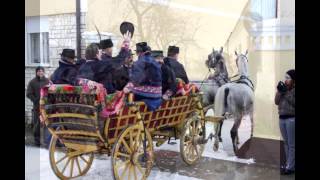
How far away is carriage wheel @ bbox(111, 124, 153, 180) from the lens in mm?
3488

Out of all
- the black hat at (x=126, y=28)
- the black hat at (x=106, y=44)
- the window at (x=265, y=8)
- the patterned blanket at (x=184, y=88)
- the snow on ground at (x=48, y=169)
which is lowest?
the snow on ground at (x=48, y=169)

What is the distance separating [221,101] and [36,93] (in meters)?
1.55

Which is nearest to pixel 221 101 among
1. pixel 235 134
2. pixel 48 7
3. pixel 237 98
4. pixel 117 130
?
pixel 237 98

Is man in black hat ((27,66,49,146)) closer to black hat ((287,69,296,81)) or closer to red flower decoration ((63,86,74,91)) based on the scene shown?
red flower decoration ((63,86,74,91))

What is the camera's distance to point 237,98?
12.0ft

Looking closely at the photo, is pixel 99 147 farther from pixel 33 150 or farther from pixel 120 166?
pixel 33 150

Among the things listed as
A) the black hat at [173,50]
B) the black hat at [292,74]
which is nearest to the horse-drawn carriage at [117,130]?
the black hat at [173,50]

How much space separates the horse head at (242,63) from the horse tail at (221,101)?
200 millimetres

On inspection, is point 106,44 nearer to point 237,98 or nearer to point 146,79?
point 146,79

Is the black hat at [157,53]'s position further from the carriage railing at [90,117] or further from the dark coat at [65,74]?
the dark coat at [65,74]

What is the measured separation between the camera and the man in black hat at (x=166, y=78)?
12.0ft

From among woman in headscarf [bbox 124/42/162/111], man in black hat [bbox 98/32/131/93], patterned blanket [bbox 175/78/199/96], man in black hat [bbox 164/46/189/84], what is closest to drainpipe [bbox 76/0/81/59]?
man in black hat [bbox 98/32/131/93]

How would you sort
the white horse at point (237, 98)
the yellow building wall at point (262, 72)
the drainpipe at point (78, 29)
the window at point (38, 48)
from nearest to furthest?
the yellow building wall at point (262, 72) → the white horse at point (237, 98) → the drainpipe at point (78, 29) → the window at point (38, 48)
